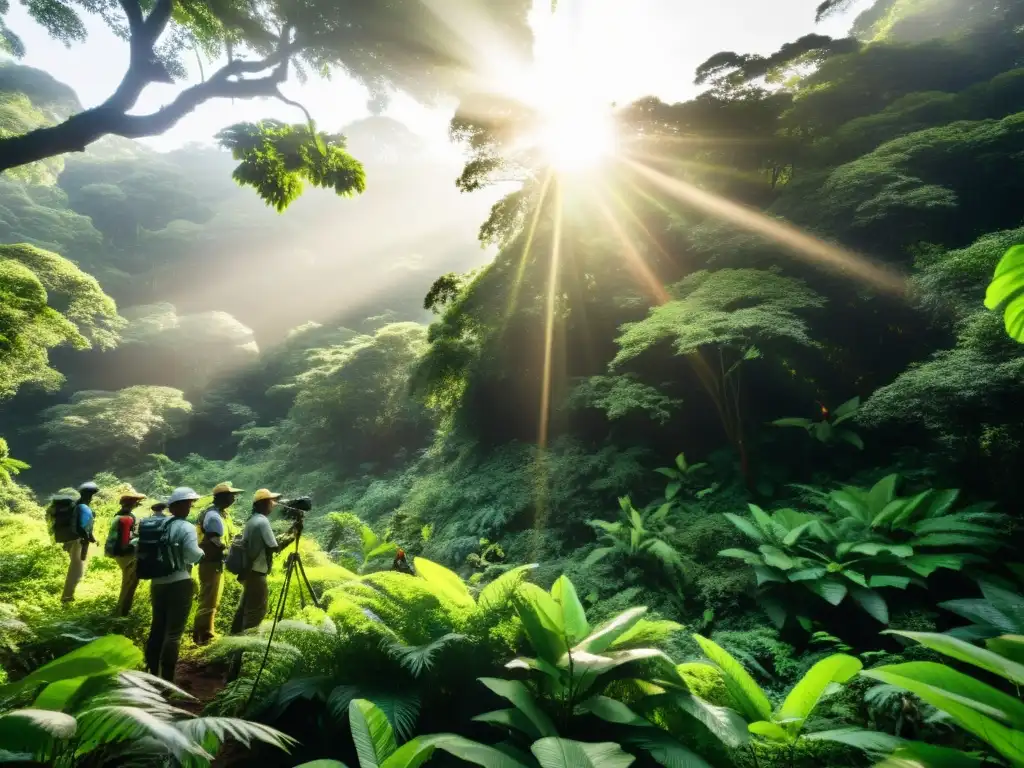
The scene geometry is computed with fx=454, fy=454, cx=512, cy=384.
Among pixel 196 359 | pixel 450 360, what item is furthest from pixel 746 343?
pixel 196 359

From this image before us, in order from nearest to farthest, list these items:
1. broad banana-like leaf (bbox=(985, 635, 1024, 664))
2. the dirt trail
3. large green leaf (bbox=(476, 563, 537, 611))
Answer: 1. broad banana-like leaf (bbox=(985, 635, 1024, 664))
2. large green leaf (bbox=(476, 563, 537, 611))
3. the dirt trail

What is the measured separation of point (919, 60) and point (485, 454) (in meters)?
13.4

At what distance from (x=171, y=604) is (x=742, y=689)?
4210mm

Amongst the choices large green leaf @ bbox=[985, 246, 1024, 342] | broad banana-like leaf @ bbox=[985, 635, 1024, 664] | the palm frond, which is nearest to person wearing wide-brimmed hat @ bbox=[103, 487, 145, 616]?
the palm frond

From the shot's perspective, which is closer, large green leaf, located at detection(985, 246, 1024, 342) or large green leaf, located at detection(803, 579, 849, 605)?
large green leaf, located at detection(985, 246, 1024, 342)

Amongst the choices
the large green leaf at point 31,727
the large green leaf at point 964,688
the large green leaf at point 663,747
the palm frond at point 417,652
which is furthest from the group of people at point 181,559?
the large green leaf at point 964,688

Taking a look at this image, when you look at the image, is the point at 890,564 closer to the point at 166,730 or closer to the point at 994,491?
the point at 994,491

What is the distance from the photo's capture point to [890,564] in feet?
12.5

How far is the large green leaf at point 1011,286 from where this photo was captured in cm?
184

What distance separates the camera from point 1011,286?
6.47ft

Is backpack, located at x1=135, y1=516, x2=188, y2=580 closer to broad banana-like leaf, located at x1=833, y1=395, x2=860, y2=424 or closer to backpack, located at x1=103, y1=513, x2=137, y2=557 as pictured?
backpack, located at x1=103, y1=513, x2=137, y2=557

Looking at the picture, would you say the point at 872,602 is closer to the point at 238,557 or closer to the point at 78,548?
the point at 238,557

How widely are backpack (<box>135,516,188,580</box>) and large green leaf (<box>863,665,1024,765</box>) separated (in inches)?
179

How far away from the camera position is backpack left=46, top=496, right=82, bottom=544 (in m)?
5.31
